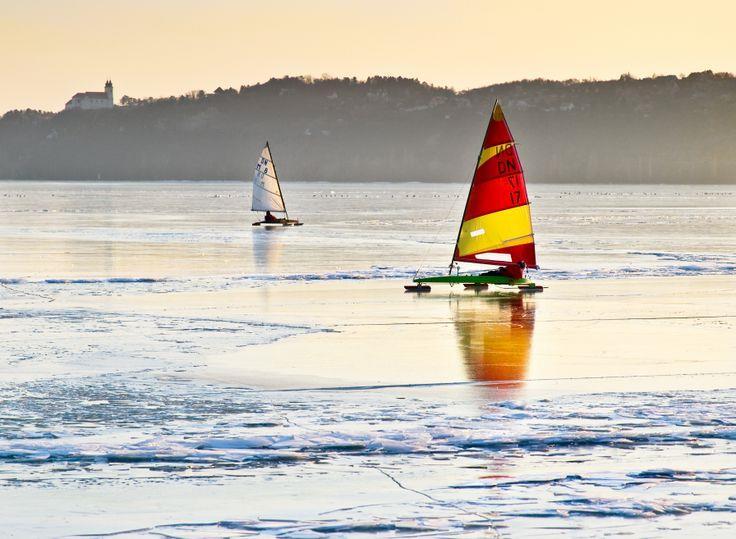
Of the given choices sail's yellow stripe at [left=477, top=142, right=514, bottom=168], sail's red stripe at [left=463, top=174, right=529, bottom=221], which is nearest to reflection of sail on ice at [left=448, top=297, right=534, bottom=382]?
sail's red stripe at [left=463, top=174, right=529, bottom=221]

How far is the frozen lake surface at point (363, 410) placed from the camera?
380 inches

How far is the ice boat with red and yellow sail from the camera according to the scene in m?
33.5

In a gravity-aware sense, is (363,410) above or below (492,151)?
below

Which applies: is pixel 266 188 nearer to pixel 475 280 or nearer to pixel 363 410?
pixel 475 280

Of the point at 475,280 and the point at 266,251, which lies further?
the point at 266,251

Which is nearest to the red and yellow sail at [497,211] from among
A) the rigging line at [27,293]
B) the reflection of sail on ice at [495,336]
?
the reflection of sail on ice at [495,336]

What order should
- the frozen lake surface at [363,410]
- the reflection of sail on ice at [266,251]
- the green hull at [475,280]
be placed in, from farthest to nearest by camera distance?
the reflection of sail on ice at [266,251] → the green hull at [475,280] → the frozen lake surface at [363,410]

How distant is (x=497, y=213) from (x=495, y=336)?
1255 cm

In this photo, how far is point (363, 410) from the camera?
547 inches

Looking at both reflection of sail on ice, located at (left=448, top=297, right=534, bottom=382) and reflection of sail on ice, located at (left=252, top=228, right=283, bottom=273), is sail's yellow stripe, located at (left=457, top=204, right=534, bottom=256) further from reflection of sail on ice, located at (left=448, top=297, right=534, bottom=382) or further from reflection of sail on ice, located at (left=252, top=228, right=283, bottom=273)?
reflection of sail on ice, located at (left=252, top=228, right=283, bottom=273)

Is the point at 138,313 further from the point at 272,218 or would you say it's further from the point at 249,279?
the point at 272,218

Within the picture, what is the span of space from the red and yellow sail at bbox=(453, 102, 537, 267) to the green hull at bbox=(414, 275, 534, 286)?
141 cm

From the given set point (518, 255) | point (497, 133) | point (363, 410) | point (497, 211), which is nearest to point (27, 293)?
point (497, 211)

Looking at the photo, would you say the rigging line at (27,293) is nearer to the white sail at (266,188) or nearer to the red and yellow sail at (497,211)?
the red and yellow sail at (497,211)
